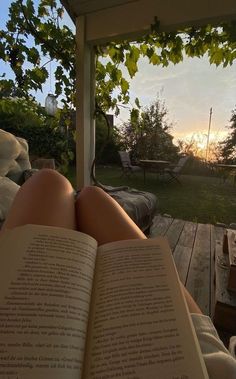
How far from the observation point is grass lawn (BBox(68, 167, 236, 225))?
325cm

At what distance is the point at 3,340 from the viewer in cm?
27

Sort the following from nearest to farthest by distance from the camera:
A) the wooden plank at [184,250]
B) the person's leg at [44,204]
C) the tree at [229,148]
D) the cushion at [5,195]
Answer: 1. the person's leg at [44,204]
2. the cushion at [5,195]
3. the wooden plank at [184,250]
4. the tree at [229,148]

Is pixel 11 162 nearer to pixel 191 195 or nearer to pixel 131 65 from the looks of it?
pixel 131 65

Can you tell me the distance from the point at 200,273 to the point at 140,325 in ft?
4.85

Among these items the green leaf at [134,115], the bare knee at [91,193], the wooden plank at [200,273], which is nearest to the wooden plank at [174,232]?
the wooden plank at [200,273]

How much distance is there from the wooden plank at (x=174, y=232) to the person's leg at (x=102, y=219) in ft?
4.80

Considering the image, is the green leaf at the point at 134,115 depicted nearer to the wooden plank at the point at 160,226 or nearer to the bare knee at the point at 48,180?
the wooden plank at the point at 160,226

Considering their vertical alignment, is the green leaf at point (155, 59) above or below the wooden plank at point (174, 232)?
above

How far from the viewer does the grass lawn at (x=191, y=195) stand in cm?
325

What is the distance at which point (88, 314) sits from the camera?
328mm

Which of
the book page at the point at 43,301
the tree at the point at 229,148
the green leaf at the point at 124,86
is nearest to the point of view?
the book page at the point at 43,301

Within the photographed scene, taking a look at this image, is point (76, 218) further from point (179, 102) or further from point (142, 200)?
Result: point (179, 102)

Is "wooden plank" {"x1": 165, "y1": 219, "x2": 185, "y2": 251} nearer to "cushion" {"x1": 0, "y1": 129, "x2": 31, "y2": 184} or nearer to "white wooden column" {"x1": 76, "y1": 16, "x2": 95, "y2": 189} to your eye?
"white wooden column" {"x1": 76, "y1": 16, "x2": 95, "y2": 189}

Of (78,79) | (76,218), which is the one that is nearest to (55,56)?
(78,79)
